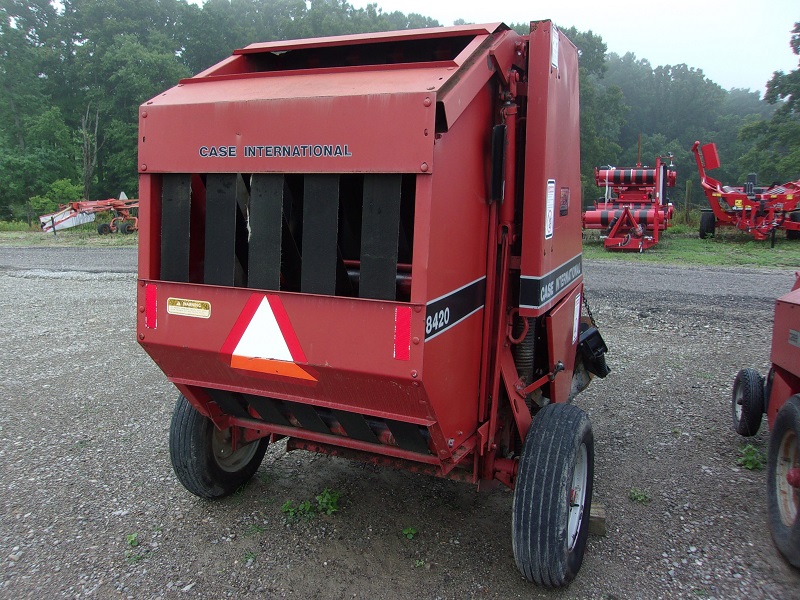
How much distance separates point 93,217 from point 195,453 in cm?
2437

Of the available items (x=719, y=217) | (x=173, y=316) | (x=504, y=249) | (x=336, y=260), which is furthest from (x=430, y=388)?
(x=719, y=217)

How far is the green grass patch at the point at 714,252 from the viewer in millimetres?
13953

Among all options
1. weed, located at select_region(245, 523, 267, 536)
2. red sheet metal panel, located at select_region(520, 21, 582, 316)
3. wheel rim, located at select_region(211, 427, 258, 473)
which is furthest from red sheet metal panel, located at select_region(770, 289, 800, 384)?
wheel rim, located at select_region(211, 427, 258, 473)

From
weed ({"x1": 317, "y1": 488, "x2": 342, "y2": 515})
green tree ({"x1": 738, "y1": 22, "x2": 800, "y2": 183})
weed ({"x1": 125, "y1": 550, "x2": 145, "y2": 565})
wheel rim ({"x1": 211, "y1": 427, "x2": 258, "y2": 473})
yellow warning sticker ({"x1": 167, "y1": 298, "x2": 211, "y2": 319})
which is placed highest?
green tree ({"x1": 738, "y1": 22, "x2": 800, "y2": 183})

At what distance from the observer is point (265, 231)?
8.97 ft

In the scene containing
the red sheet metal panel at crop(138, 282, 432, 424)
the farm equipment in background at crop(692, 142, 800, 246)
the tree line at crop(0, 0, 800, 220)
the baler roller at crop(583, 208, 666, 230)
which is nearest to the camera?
the red sheet metal panel at crop(138, 282, 432, 424)

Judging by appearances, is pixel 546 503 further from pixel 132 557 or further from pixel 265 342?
pixel 132 557

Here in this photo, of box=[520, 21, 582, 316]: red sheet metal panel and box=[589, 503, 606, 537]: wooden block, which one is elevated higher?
box=[520, 21, 582, 316]: red sheet metal panel

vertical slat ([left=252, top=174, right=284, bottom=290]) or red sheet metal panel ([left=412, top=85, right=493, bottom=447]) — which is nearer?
red sheet metal panel ([left=412, top=85, right=493, bottom=447])

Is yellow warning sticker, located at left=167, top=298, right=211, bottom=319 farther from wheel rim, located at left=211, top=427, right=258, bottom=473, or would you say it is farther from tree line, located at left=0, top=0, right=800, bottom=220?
tree line, located at left=0, top=0, right=800, bottom=220

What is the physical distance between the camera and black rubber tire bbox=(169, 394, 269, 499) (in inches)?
140

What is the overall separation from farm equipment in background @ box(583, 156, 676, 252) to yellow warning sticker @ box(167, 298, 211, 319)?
48.8 ft

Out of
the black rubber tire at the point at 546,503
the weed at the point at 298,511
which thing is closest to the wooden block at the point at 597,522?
the black rubber tire at the point at 546,503

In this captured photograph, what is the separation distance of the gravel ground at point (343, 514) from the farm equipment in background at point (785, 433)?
154 millimetres
